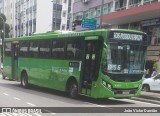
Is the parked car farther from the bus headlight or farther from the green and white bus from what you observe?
the bus headlight

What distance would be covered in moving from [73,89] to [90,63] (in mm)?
1808

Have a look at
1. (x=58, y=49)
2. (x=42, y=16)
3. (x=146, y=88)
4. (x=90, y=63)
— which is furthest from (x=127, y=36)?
(x=42, y=16)

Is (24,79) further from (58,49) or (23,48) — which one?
(58,49)

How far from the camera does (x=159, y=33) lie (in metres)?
33.8

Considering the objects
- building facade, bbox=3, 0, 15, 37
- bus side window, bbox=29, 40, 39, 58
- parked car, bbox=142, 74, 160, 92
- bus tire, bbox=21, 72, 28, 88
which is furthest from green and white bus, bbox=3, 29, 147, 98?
building facade, bbox=3, 0, 15, 37

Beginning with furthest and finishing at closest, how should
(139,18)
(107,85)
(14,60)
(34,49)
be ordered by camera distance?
(139,18) < (14,60) < (34,49) < (107,85)

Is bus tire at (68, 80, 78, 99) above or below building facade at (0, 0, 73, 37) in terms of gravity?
below

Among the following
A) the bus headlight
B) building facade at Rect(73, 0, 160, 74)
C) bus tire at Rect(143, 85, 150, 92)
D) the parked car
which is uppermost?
building facade at Rect(73, 0, 160, 74)

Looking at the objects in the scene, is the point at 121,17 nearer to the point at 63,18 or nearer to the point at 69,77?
the point at 69,77

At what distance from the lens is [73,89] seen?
17047 millimetres

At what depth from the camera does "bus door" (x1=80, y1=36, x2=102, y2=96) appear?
15.4 meters

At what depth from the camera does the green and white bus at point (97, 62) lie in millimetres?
15125

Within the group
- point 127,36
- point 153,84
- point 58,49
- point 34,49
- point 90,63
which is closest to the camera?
point 127,36

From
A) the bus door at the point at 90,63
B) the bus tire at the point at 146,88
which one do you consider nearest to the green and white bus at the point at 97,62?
the bus door at the point at 90,63
